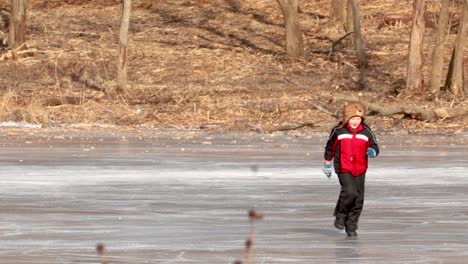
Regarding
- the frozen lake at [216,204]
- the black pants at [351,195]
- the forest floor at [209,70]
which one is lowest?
the forest floor at [209,70]

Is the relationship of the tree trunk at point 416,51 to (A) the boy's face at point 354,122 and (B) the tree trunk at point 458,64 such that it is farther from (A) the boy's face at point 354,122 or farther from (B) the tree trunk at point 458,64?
(A) the boy's face at point 354,122

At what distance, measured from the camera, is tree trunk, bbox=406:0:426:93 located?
1407 inches

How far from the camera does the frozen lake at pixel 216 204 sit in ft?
37.4

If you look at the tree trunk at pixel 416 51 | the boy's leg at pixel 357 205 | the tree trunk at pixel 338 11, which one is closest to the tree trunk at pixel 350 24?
the tree trunk at pixel 338 11

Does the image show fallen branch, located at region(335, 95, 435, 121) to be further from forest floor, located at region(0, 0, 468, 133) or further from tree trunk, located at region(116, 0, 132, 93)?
tree trunk, located at region(116, 0, 132, 93)

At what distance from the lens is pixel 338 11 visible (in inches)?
1858

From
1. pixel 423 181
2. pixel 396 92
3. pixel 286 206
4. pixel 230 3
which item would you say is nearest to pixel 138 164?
pixel 423 181

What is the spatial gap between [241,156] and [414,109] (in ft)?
28.2

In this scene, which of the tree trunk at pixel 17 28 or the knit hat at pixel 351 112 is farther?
the tree trunk at pixel 17 28

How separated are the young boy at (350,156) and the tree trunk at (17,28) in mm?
30839

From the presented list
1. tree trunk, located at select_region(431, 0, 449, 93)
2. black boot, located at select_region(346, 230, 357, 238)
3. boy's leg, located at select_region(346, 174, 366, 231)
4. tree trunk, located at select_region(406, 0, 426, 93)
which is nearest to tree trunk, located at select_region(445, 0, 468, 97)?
tree trunk, located at select_region(431, 0, 449, 93)

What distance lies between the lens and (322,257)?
36.2 feet

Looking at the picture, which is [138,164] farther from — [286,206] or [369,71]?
[369,71]

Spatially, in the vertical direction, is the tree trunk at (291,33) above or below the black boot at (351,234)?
below
